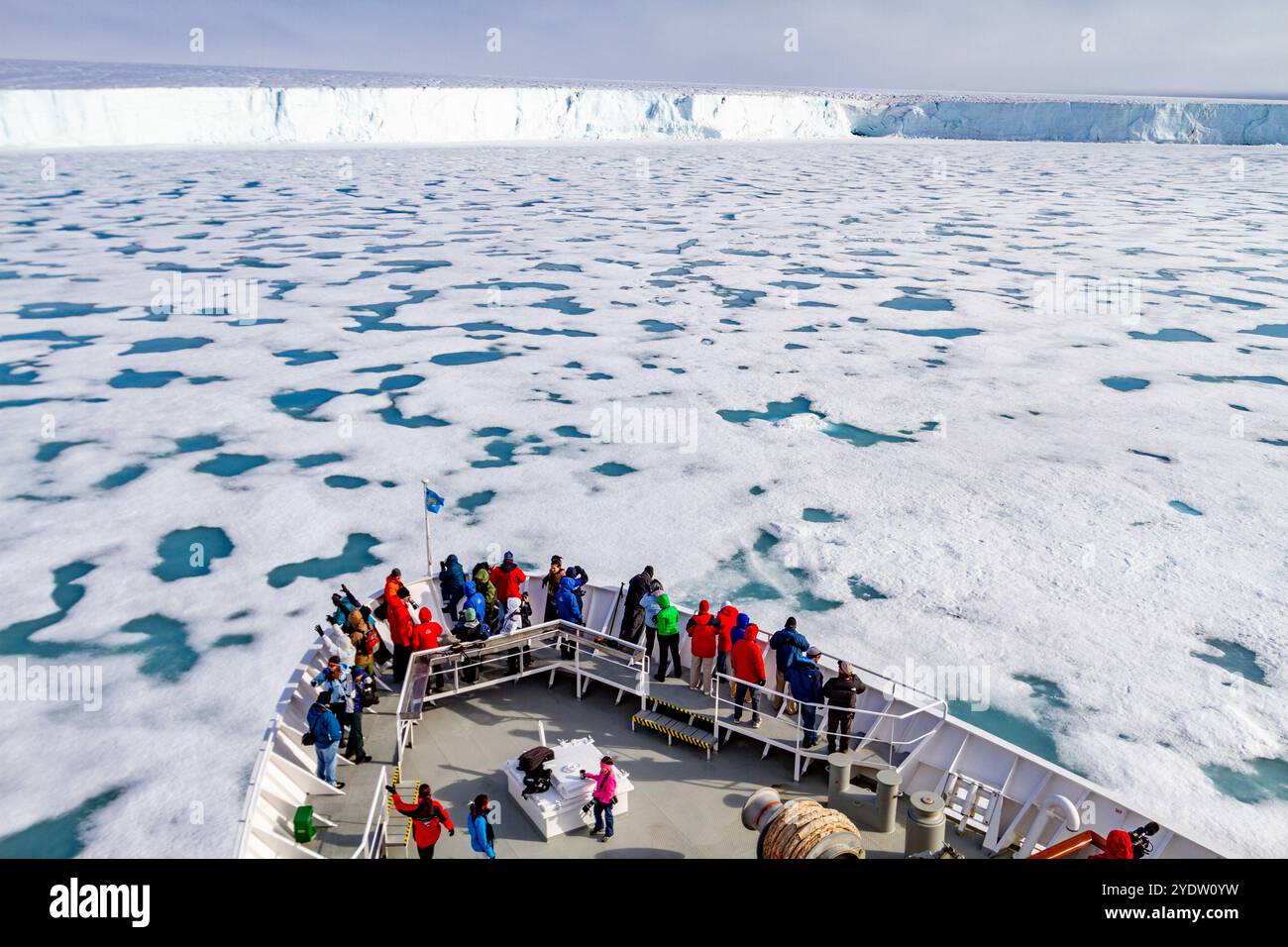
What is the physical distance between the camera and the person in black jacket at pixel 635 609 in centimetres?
955

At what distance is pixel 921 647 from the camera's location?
11547 mm

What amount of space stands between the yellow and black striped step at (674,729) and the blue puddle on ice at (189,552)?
26.0 ft

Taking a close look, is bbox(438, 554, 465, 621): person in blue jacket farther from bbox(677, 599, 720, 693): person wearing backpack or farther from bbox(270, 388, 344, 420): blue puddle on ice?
bbox(270, 388, 344, 420): blue puddle on ice

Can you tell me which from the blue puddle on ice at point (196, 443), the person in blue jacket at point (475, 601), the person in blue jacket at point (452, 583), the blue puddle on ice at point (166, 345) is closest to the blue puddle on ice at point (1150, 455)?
the person in blue jacket at point (452, 583)

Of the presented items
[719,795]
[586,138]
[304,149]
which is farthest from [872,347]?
[586,138]

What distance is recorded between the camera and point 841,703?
26.4ft

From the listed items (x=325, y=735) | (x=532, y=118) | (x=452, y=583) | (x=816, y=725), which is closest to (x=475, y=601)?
(x=452, y=583)

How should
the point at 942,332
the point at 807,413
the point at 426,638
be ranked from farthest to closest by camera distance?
the point at 942,332 < the point at 807,413 < the point at 426,638

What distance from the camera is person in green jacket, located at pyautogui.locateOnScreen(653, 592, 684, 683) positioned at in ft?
29.6

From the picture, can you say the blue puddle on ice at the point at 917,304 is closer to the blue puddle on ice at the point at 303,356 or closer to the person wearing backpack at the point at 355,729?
the blue puddle on ice at the point at 303,356

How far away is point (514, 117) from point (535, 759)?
95323mm

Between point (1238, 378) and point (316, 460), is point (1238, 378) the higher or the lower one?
the higher one

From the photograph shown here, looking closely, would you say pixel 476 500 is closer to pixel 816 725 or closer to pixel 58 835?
pixel 58 835

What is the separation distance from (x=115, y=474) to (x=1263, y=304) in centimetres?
3110
